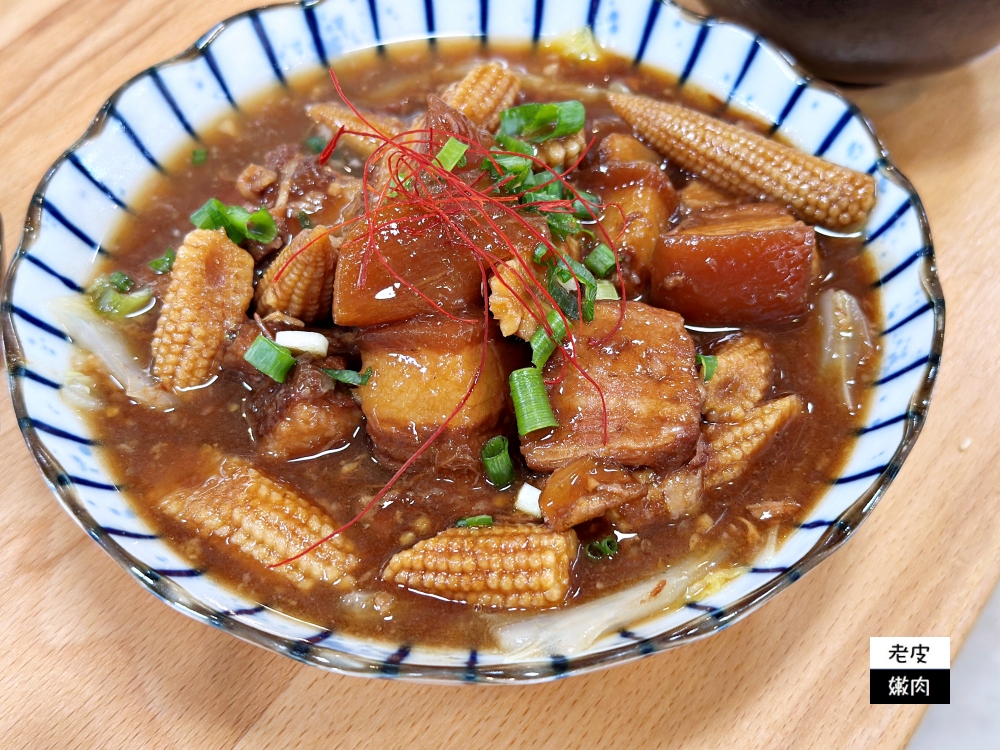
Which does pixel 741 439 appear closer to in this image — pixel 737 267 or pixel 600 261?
pixel 737 267

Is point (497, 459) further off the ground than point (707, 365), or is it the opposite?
point (707, 365)

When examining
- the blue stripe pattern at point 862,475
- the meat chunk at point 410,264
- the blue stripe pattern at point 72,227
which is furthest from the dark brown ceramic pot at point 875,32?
the blue stripe pattern at point 72,227

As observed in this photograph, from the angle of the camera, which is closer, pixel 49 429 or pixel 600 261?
pixel 49 429

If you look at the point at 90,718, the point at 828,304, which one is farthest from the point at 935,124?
the point at 90,718

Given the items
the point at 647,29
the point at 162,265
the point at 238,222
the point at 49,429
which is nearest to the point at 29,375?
the point at 49,429

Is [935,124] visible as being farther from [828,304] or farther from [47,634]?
[47,634]

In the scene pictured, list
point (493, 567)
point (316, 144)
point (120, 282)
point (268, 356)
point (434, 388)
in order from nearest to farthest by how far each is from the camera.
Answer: point (493, 567), point (434, 388), point (268, 356), point (120, 282), point (316, 144)
